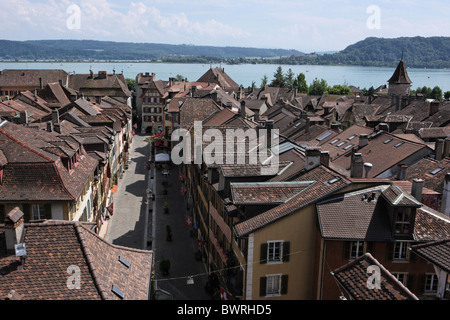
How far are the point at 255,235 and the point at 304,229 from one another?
2.57m

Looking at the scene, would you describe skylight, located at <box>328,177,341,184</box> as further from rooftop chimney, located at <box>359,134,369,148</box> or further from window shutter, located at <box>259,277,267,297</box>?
rooftop chimney, located at <box>359,134,369,148</box>

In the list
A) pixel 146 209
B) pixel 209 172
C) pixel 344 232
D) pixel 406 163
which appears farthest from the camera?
pixel 146 209

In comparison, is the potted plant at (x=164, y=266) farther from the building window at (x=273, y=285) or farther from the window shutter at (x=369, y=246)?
the window shutter at (x=369, y=246)

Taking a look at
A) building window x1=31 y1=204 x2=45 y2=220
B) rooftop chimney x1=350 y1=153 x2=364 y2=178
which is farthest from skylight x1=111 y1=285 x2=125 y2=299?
rooftop chimney x1=350 y1=153 x2=364 y2=178

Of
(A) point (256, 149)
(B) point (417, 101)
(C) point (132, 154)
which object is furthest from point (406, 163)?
(C) point (132, 154)

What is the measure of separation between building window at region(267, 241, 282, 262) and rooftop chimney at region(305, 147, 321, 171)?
6266 millimetres

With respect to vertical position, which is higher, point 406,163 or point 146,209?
point 406,163

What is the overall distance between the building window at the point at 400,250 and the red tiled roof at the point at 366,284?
313 inches

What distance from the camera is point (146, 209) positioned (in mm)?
50156

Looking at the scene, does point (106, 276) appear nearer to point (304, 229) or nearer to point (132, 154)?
point (304, 229)

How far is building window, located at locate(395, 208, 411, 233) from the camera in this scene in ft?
73.1

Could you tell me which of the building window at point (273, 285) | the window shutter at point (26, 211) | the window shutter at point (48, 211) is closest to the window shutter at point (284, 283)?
the building window at point (273, 285)

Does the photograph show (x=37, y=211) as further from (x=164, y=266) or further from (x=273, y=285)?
(x=273, y=285)

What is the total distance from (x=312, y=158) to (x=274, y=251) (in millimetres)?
6965
